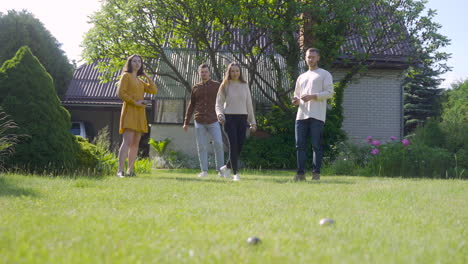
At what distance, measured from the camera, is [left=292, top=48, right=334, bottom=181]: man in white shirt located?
6.12 m

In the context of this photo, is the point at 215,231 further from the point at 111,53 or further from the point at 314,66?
the point at 111,53

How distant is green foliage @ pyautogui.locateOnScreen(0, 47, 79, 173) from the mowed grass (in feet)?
6.33

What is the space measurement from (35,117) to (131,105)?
130cm

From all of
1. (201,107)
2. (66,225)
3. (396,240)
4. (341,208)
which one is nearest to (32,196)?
(66,225)

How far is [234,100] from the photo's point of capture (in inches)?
252

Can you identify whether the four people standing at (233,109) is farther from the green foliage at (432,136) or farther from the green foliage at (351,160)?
the green foliage at (432,136)

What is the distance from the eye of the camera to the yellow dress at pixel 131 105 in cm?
641

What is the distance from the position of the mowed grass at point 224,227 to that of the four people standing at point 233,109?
7.10 ft

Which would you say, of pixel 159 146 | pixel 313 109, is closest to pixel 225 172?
pixel 313 109

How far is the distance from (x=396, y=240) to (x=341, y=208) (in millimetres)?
1079

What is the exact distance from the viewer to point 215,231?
7.66ft

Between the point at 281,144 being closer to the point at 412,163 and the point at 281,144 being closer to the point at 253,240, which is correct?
the point at 412,163

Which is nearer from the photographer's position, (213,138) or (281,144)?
(213,138)

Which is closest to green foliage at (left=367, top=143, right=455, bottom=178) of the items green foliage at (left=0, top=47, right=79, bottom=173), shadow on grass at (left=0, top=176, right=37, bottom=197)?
green foliage at (left=0, top=47, right=79, bottom=173)
